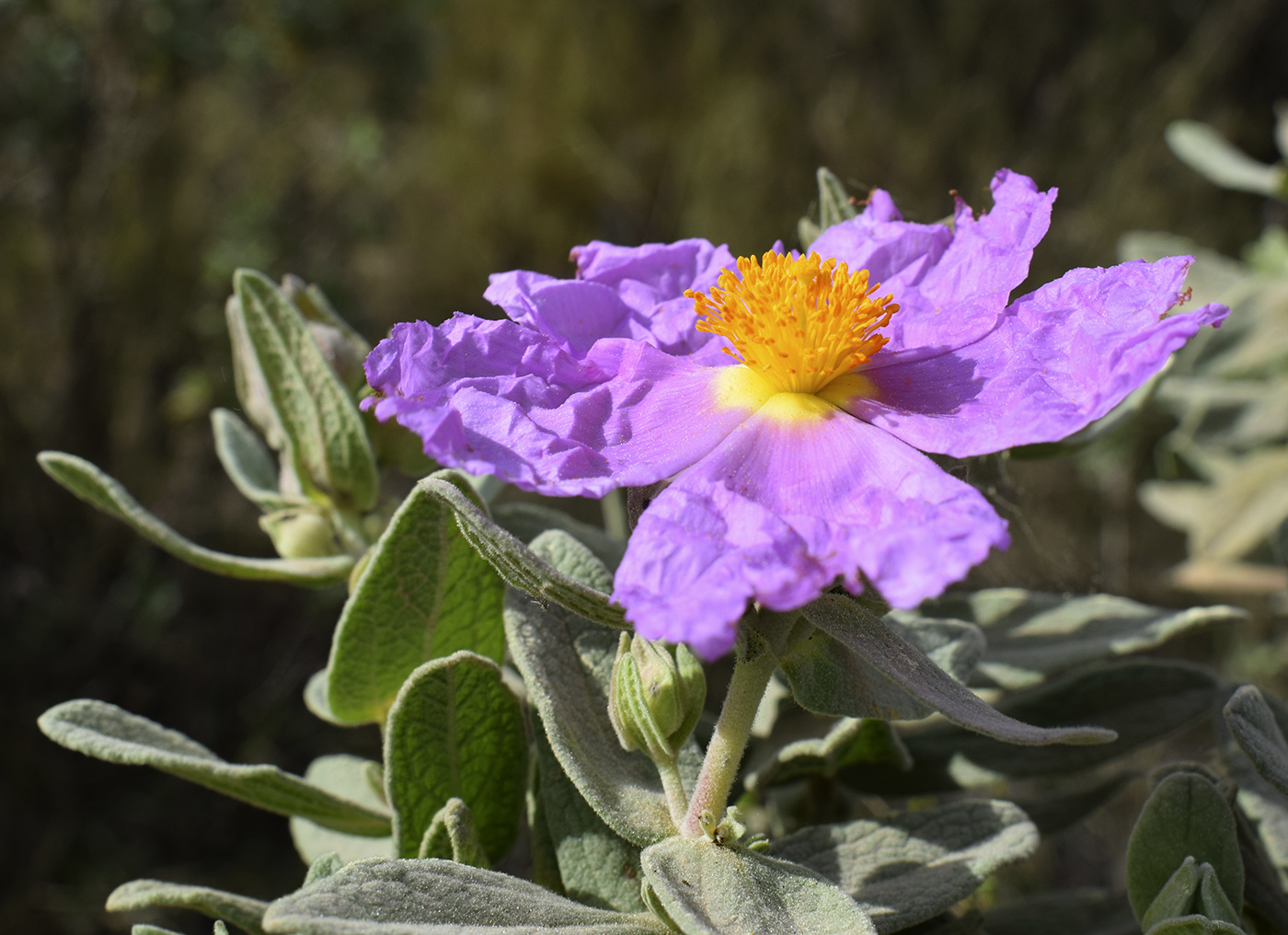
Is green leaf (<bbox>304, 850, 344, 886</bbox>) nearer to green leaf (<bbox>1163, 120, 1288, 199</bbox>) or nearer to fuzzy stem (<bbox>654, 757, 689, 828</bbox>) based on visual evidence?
fuzzy stem (<bbox>654, 757, 689, 828</bbox>)

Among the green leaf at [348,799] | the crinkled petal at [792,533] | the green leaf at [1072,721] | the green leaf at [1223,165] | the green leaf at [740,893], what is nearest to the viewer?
the crinkled petal at [792,533]

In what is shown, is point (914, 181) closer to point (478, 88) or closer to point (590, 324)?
point (478, 88)

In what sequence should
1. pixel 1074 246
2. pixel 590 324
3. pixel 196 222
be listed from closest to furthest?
pixel 590 324 → pixel 196 222 → pixel 1074 246

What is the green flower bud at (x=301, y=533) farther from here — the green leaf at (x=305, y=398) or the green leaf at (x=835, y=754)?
the green leaf at (x=835, y=754)

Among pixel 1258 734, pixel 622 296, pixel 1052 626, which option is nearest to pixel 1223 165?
pixel 1052 626

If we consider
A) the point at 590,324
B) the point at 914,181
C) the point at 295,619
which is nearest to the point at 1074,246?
the point at 914,181

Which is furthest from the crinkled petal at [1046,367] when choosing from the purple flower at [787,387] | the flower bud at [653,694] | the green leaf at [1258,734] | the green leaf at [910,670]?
the green leaf at [1258,734]
